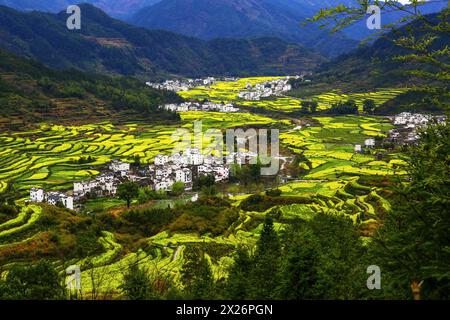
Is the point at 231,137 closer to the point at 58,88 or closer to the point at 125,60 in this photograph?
the point at 58,88

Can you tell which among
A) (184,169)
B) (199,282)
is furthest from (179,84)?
(199,282)

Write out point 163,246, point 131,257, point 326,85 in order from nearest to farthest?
1. point 131,257
2. point 163,246
3. point 326,85

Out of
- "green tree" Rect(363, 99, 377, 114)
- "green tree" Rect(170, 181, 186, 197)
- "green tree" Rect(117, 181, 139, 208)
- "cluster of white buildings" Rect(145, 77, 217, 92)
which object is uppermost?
"cluster of white buildings" Rect(145, 77, 217, 92)

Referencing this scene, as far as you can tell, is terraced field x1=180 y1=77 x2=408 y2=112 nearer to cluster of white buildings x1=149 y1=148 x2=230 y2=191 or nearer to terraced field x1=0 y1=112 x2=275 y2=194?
terraced field x1=0 y1=112 x2=275 y2=194

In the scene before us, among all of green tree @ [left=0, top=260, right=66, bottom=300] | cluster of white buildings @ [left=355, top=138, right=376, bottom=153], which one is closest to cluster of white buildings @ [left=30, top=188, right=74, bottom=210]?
green tree @ [left=0, top=260, right=66, bottom=300]

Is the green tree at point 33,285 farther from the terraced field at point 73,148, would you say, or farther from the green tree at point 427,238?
the terraced field at point 73,148
